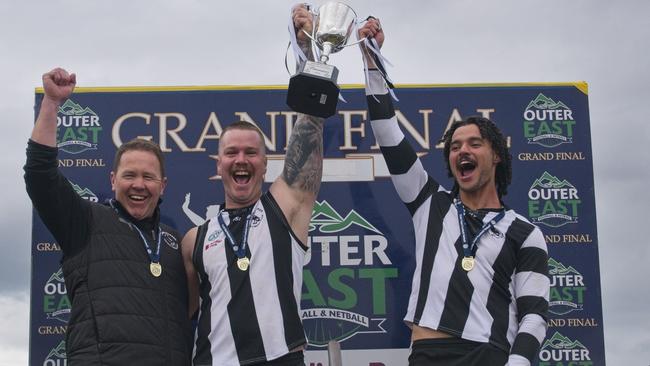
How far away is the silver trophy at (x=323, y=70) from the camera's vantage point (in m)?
3.39

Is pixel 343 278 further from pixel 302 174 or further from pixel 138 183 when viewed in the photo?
pixel 138 183

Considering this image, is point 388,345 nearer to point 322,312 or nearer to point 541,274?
point 322,312

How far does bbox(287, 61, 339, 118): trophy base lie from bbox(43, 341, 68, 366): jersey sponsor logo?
1.92 m

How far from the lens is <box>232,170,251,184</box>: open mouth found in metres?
3.66

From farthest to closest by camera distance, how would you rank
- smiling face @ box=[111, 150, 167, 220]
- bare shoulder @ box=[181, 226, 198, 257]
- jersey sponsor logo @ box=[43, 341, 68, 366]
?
jersey sponsor logo @ box=[43, 341, 68, 366] → bare shoulder @ box=[181, 226, 198, 257] → smiling face @ box=[111, 150, 167, 220]

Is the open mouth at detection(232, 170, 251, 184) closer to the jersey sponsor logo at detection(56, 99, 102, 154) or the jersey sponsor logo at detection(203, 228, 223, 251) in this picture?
the jersey sponsor logo at detection(203, 228, 223, 251)

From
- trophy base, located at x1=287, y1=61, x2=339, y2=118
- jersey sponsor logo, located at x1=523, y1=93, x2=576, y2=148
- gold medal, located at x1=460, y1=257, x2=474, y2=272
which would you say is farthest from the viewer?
jersey sponsor logo, located at x1=523, y1=93, x2=576, y2=148

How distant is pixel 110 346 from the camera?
3.25 metres

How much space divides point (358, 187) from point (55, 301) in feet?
5.50

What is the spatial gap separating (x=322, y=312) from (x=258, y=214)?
106 centimetres

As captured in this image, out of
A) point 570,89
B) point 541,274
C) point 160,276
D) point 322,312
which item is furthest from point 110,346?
point 570,89

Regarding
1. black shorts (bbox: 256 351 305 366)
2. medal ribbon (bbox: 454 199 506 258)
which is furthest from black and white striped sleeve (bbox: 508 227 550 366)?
black shorts (bbox: 256 351 305 366)

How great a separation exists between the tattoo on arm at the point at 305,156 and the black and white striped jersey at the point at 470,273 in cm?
27

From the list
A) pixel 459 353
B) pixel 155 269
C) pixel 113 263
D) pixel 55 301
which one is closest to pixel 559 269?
pixel 459 353
